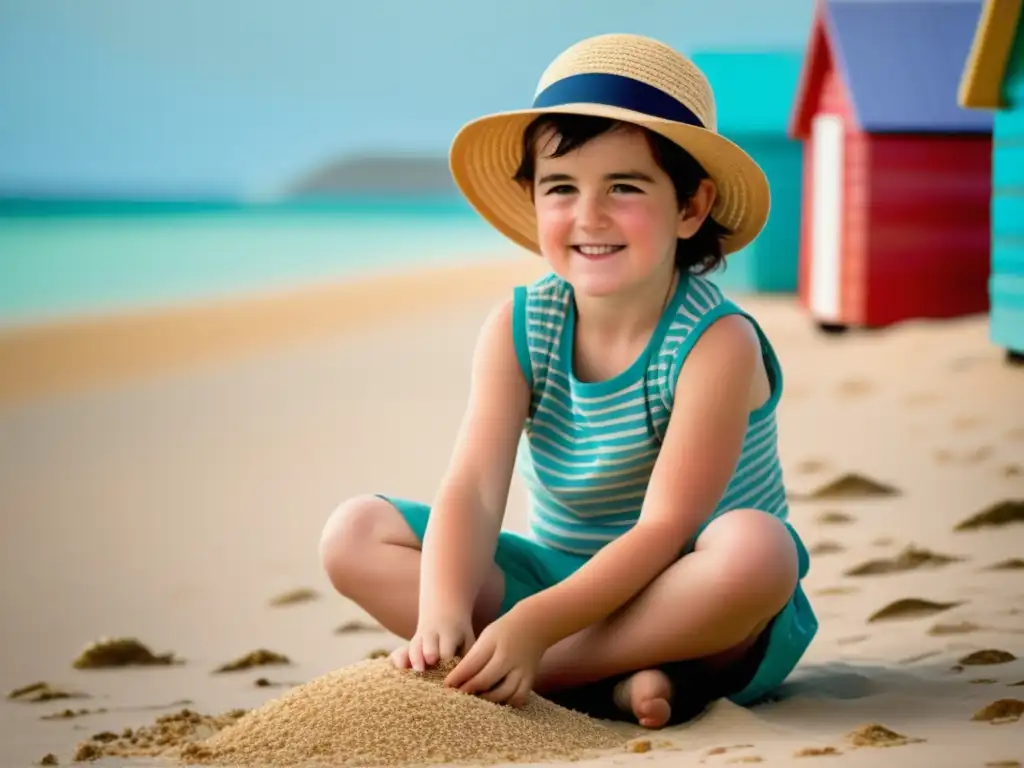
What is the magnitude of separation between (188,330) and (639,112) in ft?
29.9

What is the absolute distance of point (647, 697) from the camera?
2186 mm

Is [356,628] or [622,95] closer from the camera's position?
[622,95]

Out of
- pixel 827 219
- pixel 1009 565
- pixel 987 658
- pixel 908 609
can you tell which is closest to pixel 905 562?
pixel 1009 565

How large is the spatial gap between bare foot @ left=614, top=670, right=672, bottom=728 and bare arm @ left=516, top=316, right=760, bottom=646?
0.12 meters

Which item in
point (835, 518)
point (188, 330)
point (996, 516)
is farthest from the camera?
point (188, 330)

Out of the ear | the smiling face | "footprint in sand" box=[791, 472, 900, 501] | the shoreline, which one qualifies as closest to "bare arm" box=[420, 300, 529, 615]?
the smiling face

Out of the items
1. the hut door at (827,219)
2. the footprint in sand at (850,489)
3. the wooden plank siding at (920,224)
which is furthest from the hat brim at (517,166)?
the hut door at (827,219)

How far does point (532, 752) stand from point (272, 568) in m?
1.87

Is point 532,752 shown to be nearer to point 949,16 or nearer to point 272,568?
point 272,568

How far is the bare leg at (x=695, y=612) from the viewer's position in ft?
7.08

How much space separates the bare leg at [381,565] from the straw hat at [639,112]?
26.0 inches

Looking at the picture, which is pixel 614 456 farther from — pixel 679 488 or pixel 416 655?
pixel 416 655

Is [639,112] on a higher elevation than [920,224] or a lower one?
lower

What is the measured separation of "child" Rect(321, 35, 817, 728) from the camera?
219 cm
